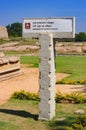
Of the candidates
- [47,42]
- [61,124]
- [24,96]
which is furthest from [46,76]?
[24,96]

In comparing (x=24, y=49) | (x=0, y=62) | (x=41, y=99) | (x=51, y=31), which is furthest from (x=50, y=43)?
(x=24, y=49)

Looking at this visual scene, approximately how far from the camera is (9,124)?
8.28 m

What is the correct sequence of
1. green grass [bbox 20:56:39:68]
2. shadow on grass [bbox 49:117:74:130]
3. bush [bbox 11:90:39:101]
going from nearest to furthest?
shadow on grass [bbox 49:117:74:130], bush [bbox 11:90:39:101], green grass [bbox 20:56:39:68]

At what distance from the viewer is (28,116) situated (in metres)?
9.07

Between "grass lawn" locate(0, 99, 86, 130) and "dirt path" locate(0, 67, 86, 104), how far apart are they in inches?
31.0

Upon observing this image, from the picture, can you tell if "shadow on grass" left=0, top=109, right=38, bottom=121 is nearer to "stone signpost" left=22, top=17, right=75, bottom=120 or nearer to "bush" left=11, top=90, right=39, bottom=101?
"stone signpost" left=22, top=17, right=75, bottom=120

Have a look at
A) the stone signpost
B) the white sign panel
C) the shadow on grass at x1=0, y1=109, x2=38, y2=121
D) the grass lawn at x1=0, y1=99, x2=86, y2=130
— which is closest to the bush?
the grass lawn at x1=0, y1=99, x2=86, y2=130

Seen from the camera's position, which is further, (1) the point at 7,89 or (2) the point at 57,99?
(1) the point at 7,89

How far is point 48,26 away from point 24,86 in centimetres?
526

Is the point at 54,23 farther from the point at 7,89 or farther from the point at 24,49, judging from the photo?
the point at 24,49

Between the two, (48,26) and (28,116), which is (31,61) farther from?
(48,26)

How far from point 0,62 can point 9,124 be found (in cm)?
741

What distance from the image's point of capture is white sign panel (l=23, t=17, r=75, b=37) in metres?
8.46

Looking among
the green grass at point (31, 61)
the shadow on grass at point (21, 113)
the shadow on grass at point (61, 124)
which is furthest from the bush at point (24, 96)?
the green grass at point (31, 61)
